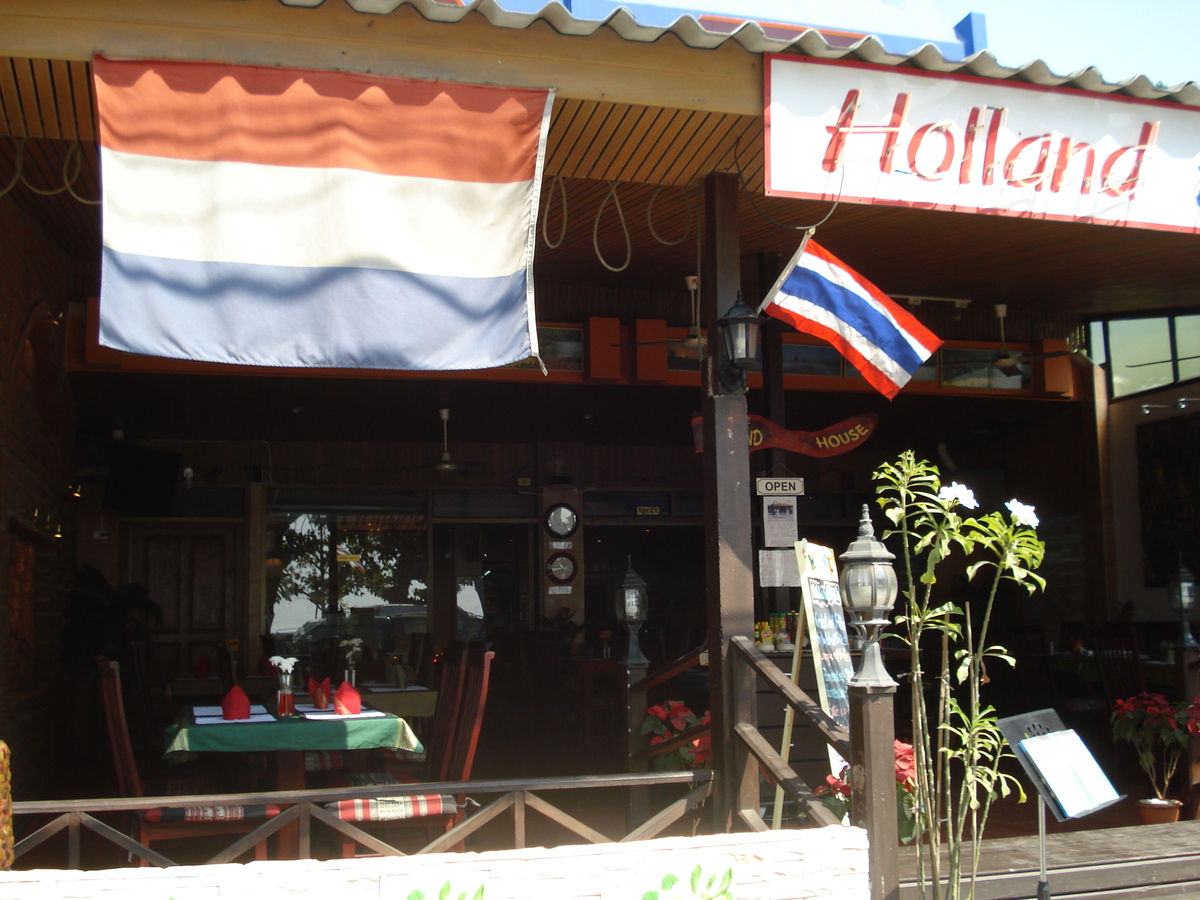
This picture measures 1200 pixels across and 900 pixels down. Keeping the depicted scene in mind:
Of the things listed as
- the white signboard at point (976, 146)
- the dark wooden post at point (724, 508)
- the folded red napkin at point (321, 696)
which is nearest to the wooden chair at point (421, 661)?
the folded red napkin at point (321, 696)

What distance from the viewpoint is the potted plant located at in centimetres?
521

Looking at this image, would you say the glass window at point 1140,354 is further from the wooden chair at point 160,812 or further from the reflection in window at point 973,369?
the wooden chair at point 160,812

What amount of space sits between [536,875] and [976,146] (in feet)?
9.80

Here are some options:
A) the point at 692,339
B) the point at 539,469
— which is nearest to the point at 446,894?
the point at 692,339

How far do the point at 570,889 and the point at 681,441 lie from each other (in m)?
8.82

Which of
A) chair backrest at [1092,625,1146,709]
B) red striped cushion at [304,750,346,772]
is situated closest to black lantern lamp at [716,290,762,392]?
red striped cushion at [304,750,346,772]

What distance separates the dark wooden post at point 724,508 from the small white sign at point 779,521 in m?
3.24

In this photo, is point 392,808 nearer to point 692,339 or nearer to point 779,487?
point 779,487

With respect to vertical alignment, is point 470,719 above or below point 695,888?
above

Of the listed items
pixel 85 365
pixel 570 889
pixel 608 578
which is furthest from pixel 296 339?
pixel 608 578

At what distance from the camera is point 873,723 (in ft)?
9.96

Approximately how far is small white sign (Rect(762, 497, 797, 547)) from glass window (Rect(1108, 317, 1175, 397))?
5.10m

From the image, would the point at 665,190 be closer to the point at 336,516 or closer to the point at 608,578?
the point at 336,516

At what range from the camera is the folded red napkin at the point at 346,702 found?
506cm
